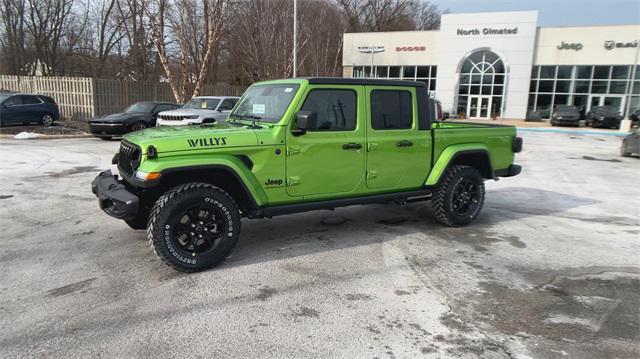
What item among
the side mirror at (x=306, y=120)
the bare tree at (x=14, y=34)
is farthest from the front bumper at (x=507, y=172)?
the bare tree at (x=14, y=34)

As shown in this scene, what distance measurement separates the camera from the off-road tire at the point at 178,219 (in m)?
4.24

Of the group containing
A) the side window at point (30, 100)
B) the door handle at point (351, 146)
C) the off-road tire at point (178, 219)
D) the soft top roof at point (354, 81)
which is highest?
the soft top roof at point (354, 81)

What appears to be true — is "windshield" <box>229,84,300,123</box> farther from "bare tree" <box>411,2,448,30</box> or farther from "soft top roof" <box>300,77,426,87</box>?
"bare tree" <box>411,2,448,30</box>

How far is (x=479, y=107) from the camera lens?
4144 centimetres

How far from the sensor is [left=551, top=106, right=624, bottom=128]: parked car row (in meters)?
31.0

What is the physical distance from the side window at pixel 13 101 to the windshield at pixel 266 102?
694 inches

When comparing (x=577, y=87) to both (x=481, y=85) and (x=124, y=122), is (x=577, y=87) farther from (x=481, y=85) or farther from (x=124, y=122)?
(x=124, y=122)

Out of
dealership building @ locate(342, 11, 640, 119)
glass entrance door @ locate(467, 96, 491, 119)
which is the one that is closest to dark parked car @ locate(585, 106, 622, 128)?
dealership building @ locate(342, 11, 640, 119)

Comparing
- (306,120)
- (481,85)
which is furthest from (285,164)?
(481,85)

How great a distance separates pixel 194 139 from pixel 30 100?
Result: 62.6 ft

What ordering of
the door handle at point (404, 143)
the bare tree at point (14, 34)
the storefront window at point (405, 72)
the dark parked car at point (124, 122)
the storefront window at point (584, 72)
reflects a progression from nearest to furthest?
the door handle at point (404, 143) → the dark parked car at point (124, 122) → the bare tree at point (14, 34) → the storefront window at point (584, 72) → the storefront window at point (405, 72)

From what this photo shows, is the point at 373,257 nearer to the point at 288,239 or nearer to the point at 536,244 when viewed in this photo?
the point at 288,239

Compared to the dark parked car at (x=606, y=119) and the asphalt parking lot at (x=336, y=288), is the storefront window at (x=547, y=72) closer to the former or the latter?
Result: the dark parked car at (x=606, y=119)

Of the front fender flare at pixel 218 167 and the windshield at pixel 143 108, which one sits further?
the windshield at pixel 143 108
